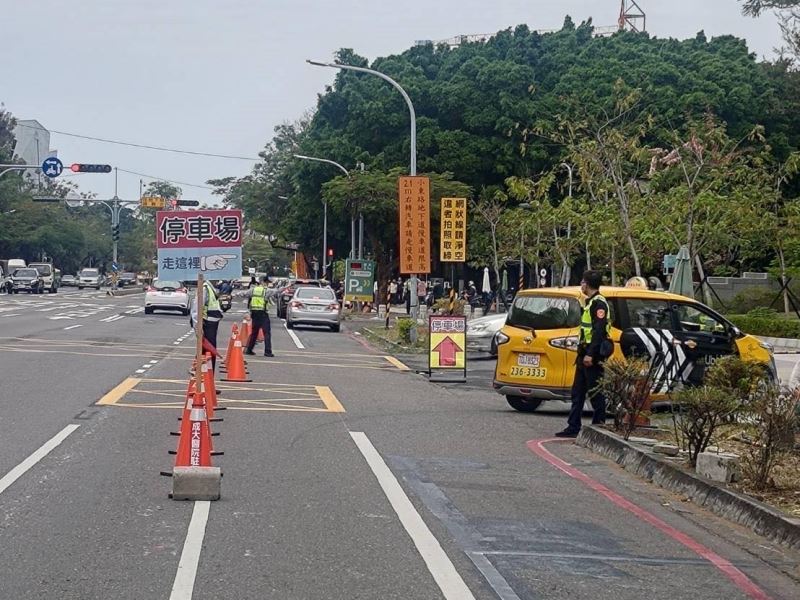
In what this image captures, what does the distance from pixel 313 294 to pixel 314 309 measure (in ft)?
2.11

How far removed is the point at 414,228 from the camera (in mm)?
32062

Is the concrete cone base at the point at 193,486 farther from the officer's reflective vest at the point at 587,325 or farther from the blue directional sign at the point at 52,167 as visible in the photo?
the blue directional sign at the point at 52,167

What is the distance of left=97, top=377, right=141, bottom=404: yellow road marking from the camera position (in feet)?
52.0

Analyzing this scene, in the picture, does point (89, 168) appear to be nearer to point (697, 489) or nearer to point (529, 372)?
point (529, 372)

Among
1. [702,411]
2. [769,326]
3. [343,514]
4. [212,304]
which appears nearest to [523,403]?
[212,304]

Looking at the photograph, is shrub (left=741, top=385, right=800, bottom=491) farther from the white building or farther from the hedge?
the white building

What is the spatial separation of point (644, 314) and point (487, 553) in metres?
8.32

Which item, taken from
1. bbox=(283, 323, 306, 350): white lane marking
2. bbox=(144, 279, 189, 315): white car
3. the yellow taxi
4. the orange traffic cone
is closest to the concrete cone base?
the orange traffic cone

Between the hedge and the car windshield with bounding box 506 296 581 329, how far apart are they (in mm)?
17261

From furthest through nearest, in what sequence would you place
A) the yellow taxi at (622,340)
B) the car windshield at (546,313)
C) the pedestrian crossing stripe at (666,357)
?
the car windshield at (546,313) < the yellow taxi at (622,340) < the pedestrian crossing stripe at (666,357)

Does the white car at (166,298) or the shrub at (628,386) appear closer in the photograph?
the shrub at (628,386)

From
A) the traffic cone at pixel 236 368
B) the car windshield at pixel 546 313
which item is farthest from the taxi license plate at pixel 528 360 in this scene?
the traffic cone at pixel 236 368

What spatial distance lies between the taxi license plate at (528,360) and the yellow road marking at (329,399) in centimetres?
241

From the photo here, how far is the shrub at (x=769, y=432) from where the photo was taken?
379 inches
